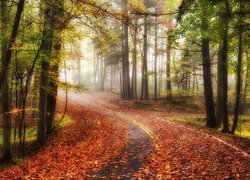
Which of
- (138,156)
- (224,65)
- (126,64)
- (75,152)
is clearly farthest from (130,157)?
(126,64)

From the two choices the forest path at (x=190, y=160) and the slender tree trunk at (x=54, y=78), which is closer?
the forest path at (x=190, y=160)

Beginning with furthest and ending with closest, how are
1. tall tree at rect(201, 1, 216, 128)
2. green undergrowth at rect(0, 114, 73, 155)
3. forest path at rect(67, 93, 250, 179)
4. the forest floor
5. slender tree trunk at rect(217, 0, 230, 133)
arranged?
tall tree at rect(201, 1, 216, 128) → green undergrowth at rect(0, 114, 73, 155) → slender tree trunk at rect(217, 0, 230, 133) → the forest floor → forest path at rect(67, 93, 250, 179)

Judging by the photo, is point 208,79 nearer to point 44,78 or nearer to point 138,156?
point 138,156

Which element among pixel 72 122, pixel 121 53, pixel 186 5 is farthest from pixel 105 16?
pixel 121 53

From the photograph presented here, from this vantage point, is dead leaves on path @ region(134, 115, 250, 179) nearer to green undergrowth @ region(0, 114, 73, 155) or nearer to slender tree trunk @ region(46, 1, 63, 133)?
slender tree trunk @ region(46, 1, 63, 133)

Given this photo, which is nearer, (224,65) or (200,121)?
(224,65)

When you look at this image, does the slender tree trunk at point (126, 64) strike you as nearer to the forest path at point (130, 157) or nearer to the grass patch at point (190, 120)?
the grass patch at point (190, 120)

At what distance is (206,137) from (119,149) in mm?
4143

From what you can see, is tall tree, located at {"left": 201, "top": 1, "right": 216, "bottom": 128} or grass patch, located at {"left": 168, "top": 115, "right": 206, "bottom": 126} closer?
tall tree, located at {"left": 201, "top": 1, "right": 216, "bottom": 128}

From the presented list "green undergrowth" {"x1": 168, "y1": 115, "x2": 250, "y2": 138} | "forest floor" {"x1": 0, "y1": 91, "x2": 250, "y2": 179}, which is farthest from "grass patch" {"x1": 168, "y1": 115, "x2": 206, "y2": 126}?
"forest floor" {"x1": 0, "y1": 91, "x2": 250, "y2": 179}

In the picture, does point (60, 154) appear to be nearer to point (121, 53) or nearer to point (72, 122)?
point (72, 122)

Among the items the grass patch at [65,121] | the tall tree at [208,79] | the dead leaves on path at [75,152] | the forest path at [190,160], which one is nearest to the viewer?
the forest path at [190,160]

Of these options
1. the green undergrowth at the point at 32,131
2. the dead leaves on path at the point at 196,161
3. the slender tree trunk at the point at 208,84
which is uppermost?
the slender tree trunk at the point at 208,84

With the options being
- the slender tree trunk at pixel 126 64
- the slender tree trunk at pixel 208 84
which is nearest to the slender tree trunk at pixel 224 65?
the slender tree trunk at pixel 208 84
